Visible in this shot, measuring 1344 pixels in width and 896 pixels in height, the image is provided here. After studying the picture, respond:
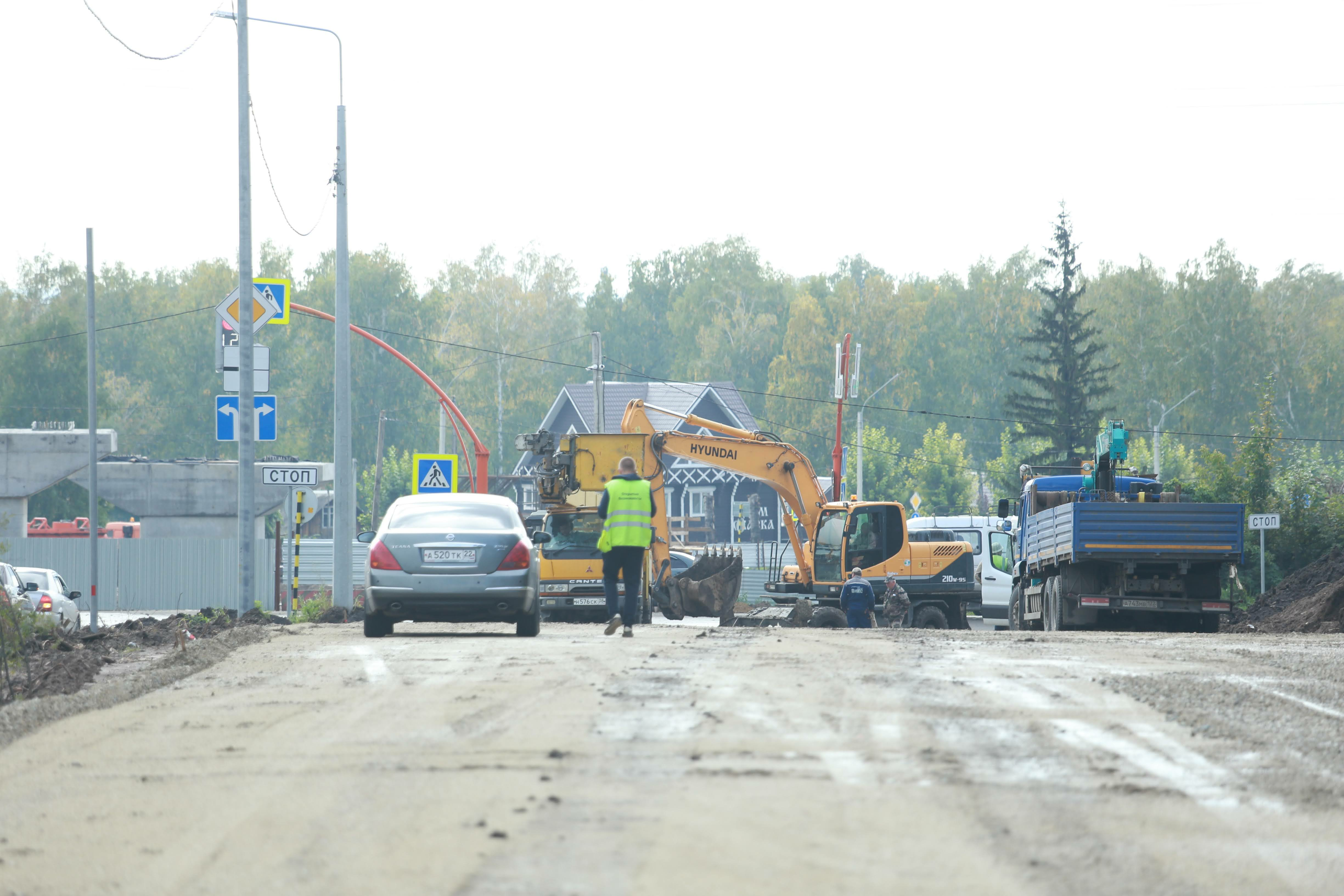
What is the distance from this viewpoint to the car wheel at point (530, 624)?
54.0 feet

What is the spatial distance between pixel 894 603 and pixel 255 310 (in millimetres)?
11872

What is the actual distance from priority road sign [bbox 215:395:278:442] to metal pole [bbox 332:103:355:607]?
188 cm

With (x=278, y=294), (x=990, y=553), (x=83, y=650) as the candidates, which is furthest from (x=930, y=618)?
(x=83, y=650)

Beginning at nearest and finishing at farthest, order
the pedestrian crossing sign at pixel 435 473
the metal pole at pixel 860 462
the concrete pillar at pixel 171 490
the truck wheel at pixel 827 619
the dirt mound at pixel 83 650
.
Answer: the dirt mound at pixel 83 650 < the truck wheel at pixel 827 619 < the pedestrian crossing sign at pixel 435 473 < the concrete pillar at pixel 171 490 < the metal pole at pixel 860 462

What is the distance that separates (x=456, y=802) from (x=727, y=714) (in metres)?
2.65

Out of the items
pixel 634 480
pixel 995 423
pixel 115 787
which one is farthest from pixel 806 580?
pixel 995 423

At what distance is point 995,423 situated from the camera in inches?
3543

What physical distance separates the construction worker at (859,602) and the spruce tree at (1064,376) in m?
42.4

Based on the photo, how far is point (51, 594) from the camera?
85.9 ft

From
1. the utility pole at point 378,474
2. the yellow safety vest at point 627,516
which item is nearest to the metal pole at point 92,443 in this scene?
the yellow safety vest at point 627,516

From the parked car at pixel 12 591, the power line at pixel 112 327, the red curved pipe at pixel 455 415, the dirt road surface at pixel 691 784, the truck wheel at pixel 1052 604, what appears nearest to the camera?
the dirt road surface at pixel 691 784

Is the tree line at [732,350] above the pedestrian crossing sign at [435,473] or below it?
above

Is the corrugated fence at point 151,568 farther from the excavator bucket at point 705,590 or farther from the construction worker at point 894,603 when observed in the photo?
the construction worker at point 894,603

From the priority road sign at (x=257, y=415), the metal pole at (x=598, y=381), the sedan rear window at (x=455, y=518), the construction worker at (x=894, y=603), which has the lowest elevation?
the construction worker at (x=894, y=603)
